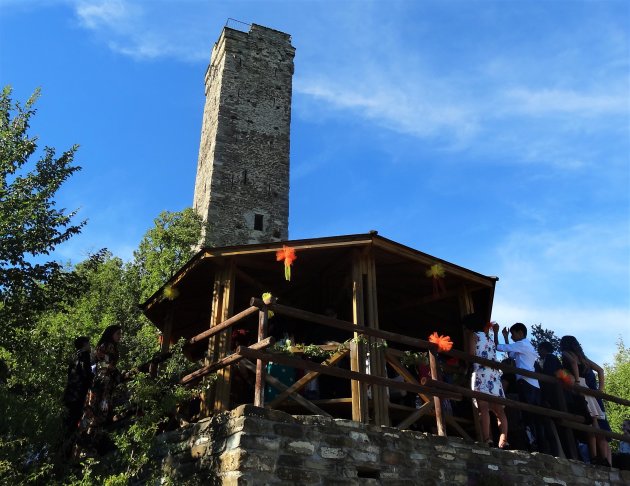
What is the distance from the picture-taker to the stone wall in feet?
18.1

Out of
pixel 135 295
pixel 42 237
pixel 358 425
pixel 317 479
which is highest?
pixel 135 295

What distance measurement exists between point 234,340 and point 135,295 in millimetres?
10349

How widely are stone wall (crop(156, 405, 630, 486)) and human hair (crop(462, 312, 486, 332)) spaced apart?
1625mm

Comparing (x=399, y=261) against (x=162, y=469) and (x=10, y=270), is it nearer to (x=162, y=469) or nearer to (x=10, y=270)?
(x=162, y=469)

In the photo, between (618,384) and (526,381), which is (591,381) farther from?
(618,384)

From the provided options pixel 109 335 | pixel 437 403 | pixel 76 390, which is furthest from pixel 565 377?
pixel 76 390

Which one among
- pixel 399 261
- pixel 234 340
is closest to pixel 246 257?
pixel 234 340

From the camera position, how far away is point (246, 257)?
8.03 metres

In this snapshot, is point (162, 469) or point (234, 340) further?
point (234, 340)

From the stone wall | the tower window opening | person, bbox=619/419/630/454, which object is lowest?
the stone wall

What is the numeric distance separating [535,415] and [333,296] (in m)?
3.17

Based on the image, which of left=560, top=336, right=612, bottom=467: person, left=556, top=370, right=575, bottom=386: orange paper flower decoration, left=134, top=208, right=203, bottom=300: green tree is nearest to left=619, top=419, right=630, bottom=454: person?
left=560, top=336, right=612, bottom=467: person

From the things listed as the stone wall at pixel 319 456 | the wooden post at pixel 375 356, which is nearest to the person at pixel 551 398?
the stone wall at pixel 319 456

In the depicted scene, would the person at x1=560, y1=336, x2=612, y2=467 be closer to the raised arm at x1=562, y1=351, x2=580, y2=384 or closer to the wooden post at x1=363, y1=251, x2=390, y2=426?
the raised arm at x1=562, y1=351, x2=580, y2=384
